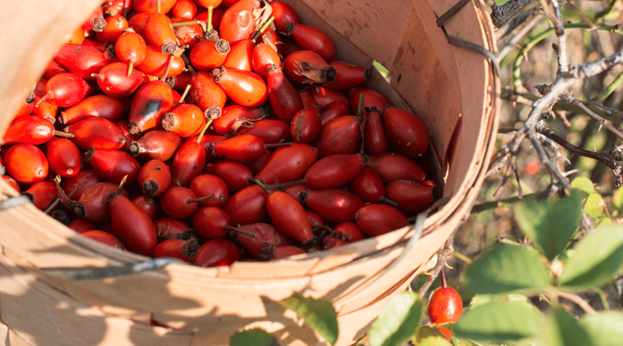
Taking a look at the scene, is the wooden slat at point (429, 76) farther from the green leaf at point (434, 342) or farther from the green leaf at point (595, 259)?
the green leaf at point (595, 259)

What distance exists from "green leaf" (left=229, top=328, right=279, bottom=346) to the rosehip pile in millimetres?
414

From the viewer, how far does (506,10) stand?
1590mm

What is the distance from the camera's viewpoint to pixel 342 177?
1.42 m

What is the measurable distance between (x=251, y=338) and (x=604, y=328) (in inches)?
21.5

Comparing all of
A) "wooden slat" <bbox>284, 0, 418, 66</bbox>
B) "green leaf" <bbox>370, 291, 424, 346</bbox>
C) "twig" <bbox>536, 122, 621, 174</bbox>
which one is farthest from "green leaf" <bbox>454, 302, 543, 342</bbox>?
"wooden slat" <bbox>284, 0, 418, 66</bbox>

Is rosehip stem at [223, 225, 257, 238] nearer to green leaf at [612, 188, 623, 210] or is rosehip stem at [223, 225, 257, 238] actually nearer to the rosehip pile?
the rosehip pile

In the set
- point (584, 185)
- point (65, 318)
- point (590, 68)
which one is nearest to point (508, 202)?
point (584, 185)

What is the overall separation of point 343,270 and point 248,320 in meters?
0.23

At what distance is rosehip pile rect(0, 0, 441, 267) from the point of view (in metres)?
1.29

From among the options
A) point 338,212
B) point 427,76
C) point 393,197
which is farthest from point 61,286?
point 427,76

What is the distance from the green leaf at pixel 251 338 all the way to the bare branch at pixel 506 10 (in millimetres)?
1376

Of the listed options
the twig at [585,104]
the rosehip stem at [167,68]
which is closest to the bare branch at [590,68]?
the twig at [585,104]

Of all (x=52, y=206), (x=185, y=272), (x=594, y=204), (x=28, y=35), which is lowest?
(x=594, y=204)

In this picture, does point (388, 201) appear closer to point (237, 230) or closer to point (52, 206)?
point (237, 230)
